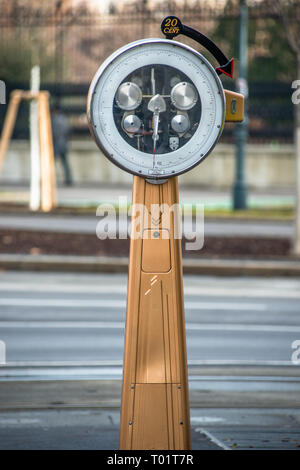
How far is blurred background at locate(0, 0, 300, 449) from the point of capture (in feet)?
17.5

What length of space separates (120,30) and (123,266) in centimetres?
1755

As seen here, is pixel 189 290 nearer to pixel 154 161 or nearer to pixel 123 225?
pixel 123 225

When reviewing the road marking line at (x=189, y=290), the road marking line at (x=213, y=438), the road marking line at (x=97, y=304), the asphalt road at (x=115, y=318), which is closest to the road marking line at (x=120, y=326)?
the asphalt road at (x=115, y=318)

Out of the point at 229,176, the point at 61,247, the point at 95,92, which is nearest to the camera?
the point at 95,92

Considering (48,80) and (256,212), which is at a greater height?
(48,80)

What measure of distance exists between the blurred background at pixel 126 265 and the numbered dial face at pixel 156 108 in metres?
1.58

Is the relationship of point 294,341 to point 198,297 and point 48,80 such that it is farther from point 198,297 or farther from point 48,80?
point 48,80

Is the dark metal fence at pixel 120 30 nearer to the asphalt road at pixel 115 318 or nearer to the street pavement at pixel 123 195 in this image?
the street pavement at pixel 123 195

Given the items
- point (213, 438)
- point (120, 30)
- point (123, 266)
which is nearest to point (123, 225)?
point (123, 266)

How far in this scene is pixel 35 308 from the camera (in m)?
9.19

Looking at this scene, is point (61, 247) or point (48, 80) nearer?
point (61, 247)

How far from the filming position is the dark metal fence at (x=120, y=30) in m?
23.1
